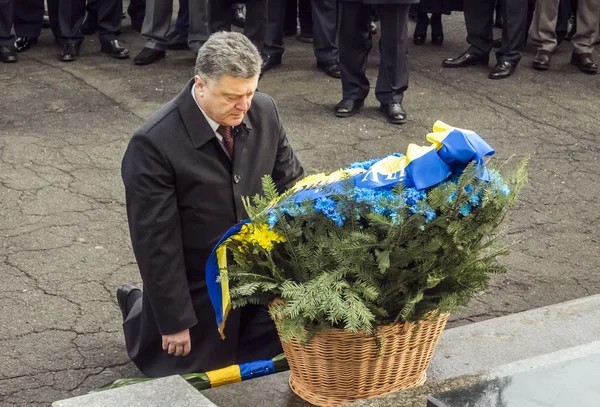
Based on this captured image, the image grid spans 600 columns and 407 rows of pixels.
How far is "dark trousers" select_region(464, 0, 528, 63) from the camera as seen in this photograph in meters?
8.74

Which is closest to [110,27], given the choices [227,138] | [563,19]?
[563,19]

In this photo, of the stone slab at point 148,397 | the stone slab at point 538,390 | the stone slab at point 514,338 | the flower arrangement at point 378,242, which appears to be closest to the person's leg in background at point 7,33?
the stone slab at point 514,338

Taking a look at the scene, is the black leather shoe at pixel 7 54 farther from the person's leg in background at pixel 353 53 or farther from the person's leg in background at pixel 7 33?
the person's leg in background at pixel 353 53

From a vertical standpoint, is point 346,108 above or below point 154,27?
below

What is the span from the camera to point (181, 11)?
964 cm

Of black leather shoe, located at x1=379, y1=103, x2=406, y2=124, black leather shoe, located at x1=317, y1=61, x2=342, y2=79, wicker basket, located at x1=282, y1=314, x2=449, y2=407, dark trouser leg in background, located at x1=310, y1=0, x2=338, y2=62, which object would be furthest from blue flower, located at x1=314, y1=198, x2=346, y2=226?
dark trouser leg in background, located at x1=310, y1=0, x2=338, y2=62

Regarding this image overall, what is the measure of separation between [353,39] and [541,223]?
2.33 metres

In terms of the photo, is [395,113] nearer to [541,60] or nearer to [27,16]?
[541,60]

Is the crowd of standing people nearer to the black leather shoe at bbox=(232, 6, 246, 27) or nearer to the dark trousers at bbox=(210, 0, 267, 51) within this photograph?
the dark trousers at bbox=(210, 0, 267, 51)

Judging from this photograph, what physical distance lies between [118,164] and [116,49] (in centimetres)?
Result: 275

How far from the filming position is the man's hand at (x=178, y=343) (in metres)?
3.85

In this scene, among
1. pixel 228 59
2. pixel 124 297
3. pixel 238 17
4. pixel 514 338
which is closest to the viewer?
pixel 228 59

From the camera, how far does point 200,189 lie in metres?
3.82

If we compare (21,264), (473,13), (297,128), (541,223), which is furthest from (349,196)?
(473,13)
